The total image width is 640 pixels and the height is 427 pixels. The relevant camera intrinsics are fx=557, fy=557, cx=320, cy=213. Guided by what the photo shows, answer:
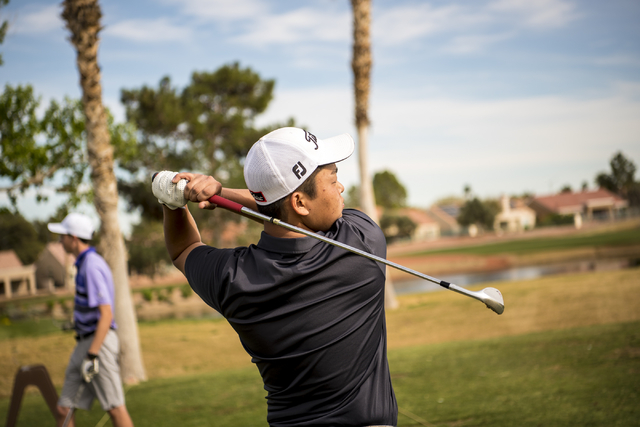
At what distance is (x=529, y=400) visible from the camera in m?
5.85

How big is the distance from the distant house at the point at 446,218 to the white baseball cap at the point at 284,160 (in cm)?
8671

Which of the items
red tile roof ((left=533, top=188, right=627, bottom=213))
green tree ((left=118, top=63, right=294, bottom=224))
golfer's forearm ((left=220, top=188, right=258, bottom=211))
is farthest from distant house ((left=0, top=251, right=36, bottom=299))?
red tile roof ((left=533, top=188, right=627, bottom=213))

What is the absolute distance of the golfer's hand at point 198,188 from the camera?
211cm

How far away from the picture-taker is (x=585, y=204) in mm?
79625

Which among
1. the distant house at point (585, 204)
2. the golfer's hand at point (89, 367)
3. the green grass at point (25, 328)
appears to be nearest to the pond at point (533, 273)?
the green grass at point (25, 328)

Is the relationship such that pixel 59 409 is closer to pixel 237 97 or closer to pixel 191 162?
pixel 191 162

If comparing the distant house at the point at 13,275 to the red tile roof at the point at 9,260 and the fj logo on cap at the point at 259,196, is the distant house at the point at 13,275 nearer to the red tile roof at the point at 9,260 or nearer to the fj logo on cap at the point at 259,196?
the red tile roof at the point at 9,260

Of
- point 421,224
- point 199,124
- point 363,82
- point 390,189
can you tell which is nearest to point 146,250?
point 199,124

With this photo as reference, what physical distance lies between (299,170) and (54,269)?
21492 mm

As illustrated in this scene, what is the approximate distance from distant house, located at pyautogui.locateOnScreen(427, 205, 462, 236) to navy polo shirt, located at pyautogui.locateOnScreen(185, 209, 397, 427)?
86.7m

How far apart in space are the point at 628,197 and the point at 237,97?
6216 cm

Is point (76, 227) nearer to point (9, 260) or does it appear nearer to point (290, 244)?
point (290, 244)

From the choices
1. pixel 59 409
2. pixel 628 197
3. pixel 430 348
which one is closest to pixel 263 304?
pixel 59 409

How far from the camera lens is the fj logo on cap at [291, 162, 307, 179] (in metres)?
1.90
